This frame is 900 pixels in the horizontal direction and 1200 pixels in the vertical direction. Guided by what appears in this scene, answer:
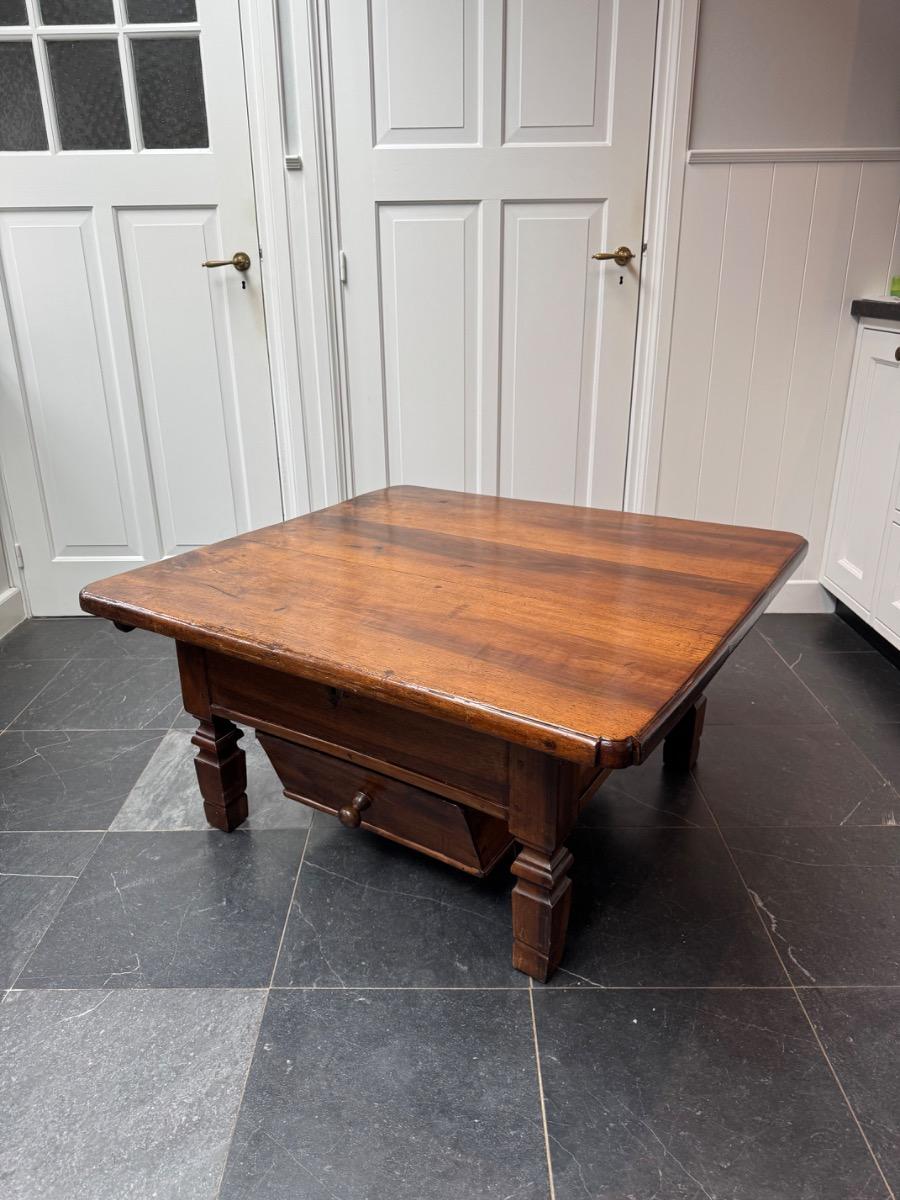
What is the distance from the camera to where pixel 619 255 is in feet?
7.11

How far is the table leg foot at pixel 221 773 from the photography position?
140 cm

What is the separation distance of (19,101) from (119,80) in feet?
0.88

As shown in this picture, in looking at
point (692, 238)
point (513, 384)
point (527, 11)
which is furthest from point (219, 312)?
point (692, 238)

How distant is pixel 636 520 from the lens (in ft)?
5.19

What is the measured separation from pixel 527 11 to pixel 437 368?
895 millimetres

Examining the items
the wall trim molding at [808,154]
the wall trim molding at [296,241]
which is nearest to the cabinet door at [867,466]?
the wall trim molding at [808,154]

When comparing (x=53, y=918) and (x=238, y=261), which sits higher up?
(x=238, y=261)

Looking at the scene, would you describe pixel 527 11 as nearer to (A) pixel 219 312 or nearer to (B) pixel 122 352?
(A) pixel 219 312

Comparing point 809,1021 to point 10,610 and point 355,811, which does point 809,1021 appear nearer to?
point 355,811

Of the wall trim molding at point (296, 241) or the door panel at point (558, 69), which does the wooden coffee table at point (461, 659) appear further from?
the door panel at point (558, 69)

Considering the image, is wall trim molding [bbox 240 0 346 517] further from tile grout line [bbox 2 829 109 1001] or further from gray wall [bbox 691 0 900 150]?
tile grout line [bbox 2 829 109 1001]

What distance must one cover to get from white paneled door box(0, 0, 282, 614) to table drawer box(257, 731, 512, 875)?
132cm

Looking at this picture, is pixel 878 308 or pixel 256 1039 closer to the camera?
pixel 256 1039

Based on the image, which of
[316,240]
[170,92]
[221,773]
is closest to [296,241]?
[316,240]
